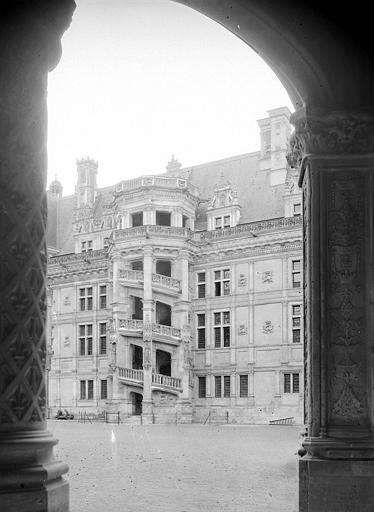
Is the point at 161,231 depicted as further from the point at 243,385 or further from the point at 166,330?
the point at 243,385

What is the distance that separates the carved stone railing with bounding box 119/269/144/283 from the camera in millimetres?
36406

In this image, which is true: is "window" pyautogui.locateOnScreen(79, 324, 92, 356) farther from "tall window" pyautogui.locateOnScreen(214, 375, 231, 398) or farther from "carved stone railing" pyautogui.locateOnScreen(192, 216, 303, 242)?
"carved stone railing" pyautogui.locateOnScreen(192, 216, 303, 242)

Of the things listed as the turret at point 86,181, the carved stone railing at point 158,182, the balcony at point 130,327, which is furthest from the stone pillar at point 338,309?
the turret at point 86,181

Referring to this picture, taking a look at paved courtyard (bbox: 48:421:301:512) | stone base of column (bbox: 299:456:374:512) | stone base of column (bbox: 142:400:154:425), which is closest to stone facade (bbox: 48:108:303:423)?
stone base of column (bbox: 142:400:154:425)

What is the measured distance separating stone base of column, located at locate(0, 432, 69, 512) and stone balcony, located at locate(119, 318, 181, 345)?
30.3m

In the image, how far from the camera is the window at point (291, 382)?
1299 inches

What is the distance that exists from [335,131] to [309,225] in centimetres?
81

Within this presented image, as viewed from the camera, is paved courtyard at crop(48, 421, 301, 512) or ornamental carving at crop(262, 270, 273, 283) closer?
paved courtyard at crop(48, 421, 301, 512)

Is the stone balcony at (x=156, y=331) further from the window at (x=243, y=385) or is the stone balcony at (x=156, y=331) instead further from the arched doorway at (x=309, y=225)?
the arched doorway at (x=309, y=225)

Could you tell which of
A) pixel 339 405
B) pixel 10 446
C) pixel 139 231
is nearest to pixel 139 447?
pixel 339 405

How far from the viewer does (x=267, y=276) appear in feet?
114

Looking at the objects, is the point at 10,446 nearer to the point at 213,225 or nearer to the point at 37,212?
the point at 37,212

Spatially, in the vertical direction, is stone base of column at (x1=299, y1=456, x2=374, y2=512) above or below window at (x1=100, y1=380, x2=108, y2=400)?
above

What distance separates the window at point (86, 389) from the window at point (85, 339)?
57.8 inches
